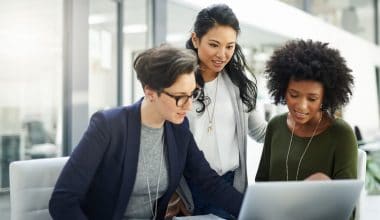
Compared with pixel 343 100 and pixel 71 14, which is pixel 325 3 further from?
pixel 343 100

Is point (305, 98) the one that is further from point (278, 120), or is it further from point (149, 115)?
point (149, 115)

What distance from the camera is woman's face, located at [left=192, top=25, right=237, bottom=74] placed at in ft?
6.12

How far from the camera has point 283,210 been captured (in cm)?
121

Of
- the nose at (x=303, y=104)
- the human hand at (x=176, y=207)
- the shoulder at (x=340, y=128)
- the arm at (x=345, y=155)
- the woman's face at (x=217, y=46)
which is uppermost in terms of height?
the woman's face at (x=217, y=46)

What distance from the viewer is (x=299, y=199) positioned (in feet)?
3.88

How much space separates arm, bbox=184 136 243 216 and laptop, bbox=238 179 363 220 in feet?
1.59

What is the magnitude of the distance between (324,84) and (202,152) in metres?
0.54

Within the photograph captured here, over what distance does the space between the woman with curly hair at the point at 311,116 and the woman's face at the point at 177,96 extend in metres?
0.42

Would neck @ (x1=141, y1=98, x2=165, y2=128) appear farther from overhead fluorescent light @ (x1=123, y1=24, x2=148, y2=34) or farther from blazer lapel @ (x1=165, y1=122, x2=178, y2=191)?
overhead fluorescent light @ (x1=123, y1=24, x2=148, y2=34)

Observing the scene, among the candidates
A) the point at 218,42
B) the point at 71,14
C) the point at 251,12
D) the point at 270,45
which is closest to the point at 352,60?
the point at 270,45

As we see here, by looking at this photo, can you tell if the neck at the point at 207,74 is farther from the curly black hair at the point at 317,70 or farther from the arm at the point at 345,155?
the arm at the point at 345,155

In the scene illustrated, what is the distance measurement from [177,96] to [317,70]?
0.53 metres

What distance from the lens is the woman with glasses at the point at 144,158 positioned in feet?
4.77

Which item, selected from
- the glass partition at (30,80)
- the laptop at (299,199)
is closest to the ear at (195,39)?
the laptop at (299,199)
